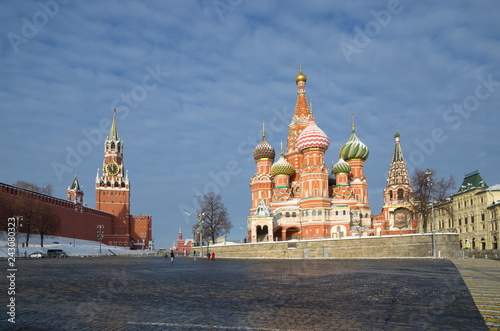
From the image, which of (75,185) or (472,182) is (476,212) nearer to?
(472,182)

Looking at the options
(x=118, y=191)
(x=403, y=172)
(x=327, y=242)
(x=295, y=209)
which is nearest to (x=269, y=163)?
(x=295, y=209)

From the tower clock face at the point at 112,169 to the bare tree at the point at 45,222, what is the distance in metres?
43.0

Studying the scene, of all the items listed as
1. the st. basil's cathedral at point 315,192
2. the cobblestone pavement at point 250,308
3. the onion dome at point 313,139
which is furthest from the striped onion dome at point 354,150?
the cobblestone pavement at point 250,308

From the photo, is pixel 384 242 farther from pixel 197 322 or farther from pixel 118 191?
pixel 118 191

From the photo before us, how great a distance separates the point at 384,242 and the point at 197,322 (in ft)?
129

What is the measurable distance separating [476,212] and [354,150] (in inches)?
830

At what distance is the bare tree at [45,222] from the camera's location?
71.8 m

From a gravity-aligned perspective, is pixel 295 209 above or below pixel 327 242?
above

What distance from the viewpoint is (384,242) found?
143 ft

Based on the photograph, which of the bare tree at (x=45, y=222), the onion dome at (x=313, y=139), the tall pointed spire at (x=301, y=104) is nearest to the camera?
the onion dome at (x=313, y=139)

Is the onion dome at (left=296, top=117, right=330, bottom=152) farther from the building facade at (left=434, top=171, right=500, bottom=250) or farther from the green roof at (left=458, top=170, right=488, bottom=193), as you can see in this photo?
the green roof at (left=458, top=170, right=488, bottom=193)

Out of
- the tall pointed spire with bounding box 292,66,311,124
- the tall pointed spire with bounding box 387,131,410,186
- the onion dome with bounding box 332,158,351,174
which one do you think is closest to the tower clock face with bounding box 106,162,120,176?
the tall pointed spire with bounding box 292,66,311,124

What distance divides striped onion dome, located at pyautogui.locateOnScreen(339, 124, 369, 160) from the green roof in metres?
18.0

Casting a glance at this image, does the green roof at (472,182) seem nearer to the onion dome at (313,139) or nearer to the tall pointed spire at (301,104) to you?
the onion dome at (313,139)
